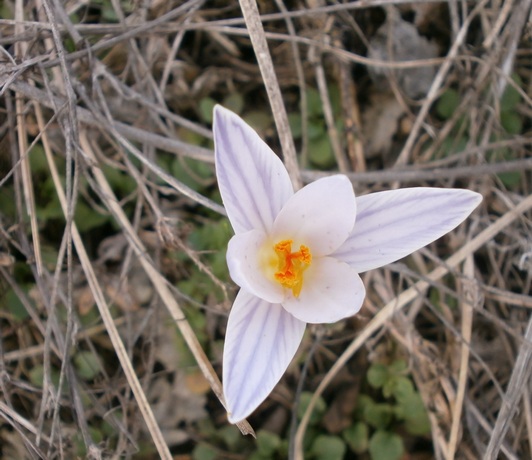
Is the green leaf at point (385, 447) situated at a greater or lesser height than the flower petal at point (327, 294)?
lesser

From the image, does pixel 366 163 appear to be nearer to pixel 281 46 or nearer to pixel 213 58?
pixel 281 46

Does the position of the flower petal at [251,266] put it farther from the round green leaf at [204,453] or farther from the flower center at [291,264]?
the round green leaf at [204,453]

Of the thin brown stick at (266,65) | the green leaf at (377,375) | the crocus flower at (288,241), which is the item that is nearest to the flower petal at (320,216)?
the crocus flower at (288,241)

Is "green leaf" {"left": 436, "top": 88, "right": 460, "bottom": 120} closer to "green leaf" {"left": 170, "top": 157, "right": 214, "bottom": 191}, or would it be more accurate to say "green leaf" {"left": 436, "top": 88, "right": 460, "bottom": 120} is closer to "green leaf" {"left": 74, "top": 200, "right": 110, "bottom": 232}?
"green leaf" {"left": 170, "top": 157, "right": 214, "bottom": 191}

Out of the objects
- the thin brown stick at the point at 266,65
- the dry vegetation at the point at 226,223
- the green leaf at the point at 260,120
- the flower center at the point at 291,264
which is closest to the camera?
the flower center at the point at 291,264

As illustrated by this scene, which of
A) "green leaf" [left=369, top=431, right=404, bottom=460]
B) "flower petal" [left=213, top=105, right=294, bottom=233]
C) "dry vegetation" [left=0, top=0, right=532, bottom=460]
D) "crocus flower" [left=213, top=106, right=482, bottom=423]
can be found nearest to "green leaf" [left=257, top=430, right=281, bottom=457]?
"dry vegetation" [left=0, top=0, right=532, bottom=460]

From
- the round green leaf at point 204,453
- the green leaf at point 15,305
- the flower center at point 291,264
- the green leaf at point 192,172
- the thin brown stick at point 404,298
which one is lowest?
the round green leaf at point 204,453

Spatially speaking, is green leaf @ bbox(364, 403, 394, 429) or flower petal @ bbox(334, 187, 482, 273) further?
green leaf @ bbox(364, 403, 394, 429)
